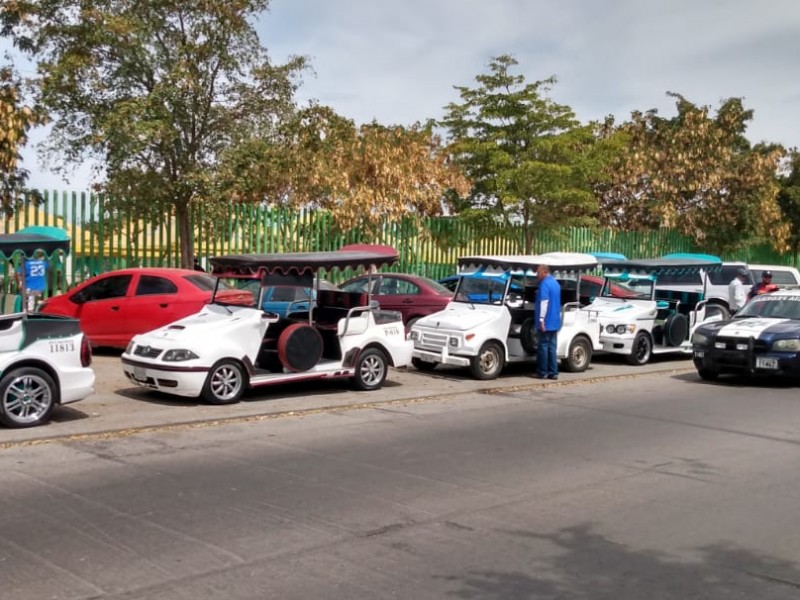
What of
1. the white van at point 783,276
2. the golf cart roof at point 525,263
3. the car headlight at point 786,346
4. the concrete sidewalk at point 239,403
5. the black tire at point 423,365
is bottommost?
the concrete sidewalk at point 239,403

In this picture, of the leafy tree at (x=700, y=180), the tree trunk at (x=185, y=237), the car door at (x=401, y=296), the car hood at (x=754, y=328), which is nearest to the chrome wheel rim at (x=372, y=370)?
the car door at (x=401, y=296)

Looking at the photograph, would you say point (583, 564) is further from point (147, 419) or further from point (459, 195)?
point (459, 195)

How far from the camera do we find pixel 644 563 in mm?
5855

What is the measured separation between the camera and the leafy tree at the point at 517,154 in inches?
997

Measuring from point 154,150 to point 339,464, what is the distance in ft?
39.5

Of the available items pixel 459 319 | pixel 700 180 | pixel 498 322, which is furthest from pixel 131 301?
pixel 700 180

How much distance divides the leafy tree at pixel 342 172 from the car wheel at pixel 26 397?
953 centimetres

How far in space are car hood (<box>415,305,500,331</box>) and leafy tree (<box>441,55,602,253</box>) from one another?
10.7 metres

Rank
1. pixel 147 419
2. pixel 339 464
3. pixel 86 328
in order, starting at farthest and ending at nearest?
pixel 86 328 → pixel 147 419 → pixel 339 464

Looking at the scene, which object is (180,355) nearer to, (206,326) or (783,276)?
(206,326)

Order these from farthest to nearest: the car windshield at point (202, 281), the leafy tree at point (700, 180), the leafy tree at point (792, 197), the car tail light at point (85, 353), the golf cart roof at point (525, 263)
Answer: the leafy tree at point (792, 197) < the leafy tree at point (700, 180) < the car windshield at point (202, 281) < the golf cart roof at point (525, 263) < the car tail light at point (85, 353)

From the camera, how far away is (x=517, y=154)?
1027 inches

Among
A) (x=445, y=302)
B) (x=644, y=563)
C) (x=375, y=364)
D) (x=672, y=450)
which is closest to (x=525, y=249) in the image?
(x=445, y=302)

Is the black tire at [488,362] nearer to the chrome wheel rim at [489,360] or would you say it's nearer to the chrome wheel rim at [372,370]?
the chrome wheel rim at [489,360]
